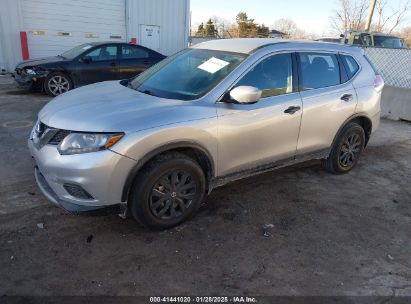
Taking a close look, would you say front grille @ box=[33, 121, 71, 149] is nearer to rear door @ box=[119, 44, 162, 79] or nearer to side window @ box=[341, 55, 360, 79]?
side window @ box=[341, 55, 360, 79]

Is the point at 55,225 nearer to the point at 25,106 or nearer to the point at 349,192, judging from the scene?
the point at 349,192

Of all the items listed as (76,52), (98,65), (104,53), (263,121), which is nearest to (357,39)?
(104,53)

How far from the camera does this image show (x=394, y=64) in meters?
9.82

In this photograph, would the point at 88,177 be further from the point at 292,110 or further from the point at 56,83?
the point at 56,83

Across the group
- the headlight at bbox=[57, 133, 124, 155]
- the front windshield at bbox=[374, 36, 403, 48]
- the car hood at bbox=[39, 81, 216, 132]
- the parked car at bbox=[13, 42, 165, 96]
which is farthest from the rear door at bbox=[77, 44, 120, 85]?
the front windshield at bbox=[374, 36, 403, 48]

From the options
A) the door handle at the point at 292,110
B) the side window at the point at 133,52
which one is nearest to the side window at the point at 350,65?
the door handle at the point at 292,110

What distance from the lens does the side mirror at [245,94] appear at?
11.1 feet

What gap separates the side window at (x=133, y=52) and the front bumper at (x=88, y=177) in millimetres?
7296

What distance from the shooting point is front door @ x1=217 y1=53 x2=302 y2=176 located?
354 centimetres

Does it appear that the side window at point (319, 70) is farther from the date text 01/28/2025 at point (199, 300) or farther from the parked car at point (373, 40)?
the parked car at point (373, 40)

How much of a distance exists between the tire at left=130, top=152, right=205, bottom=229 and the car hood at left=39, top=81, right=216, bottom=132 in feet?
1.16

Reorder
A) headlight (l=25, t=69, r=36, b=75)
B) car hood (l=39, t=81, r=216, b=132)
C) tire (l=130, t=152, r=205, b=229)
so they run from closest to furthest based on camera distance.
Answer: car hood (l=39, t=81, r=216, b=132)
tire (l=130, t=152, r=205, b=229)
headlight (l=25, t=69, r=36, b=75)

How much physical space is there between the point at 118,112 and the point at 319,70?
8.34ft

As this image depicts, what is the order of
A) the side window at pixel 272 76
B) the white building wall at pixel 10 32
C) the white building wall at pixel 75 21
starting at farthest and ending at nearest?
1. the white building wall at pixel 75 21
2. the white building wall at pixel 10 32
3. the side window at pixel 272 76
